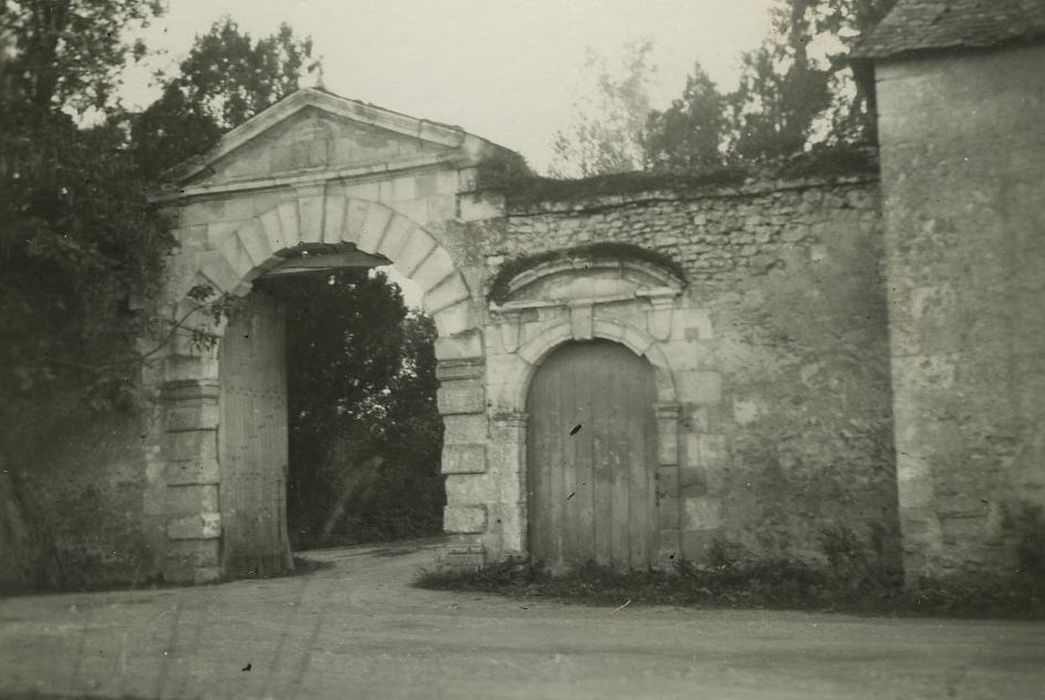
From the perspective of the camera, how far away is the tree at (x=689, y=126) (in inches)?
832

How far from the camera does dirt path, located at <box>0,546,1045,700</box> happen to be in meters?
5.27

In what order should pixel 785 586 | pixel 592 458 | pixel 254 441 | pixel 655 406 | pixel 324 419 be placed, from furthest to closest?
pixel 324 419 → pixel 254 441 → pixel 592 458 → pixel 655 406 → pixel 785 586

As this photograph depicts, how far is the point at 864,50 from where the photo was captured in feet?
28.6

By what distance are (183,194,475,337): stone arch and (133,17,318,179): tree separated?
1.19 meters

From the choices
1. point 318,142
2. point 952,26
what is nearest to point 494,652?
point 952,26

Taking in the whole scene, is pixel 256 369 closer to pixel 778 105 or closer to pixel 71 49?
pixel 71 49

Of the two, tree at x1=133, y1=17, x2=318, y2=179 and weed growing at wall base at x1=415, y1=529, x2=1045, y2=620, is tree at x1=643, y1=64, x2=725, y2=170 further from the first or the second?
weed growing at wall base at x1=415, y1=529, x2=1045, y2=620

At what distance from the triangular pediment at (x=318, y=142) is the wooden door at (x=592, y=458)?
2.33 m

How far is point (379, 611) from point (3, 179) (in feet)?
14.8

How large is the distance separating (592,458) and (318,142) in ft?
13.3

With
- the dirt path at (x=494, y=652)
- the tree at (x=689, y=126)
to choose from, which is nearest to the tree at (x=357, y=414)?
the dirt path at (x=494, y=652)

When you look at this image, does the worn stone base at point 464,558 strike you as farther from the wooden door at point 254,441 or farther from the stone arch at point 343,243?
the wooden door at point 254,441

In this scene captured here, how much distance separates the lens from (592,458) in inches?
403

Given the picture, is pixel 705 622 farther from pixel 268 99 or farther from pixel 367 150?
pixel 268 99
